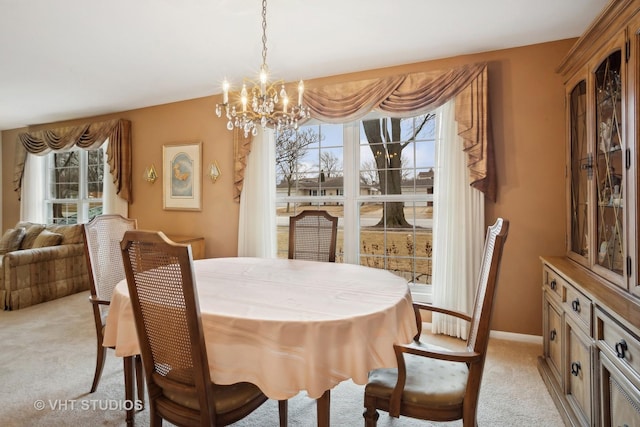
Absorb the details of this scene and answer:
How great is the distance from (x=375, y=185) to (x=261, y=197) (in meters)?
1.26

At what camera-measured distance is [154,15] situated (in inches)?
92.8

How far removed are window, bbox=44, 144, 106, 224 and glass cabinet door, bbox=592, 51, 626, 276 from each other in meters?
5.75

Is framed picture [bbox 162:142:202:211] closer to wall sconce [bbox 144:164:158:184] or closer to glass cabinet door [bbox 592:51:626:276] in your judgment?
wall sconce [bbox 144:164:158:184]

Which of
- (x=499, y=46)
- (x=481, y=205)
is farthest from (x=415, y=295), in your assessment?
(x=499, y=46)

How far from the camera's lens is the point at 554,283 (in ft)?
7.22

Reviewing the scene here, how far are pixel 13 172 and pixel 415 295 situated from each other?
6.83 metres

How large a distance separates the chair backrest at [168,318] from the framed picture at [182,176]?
3.10 meters

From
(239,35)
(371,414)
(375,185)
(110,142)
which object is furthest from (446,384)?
(110,142)

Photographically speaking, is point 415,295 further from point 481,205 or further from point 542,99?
point 542,99

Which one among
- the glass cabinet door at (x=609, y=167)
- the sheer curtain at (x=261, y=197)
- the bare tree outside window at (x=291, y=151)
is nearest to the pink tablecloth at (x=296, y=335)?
the glass cabinet door at (x=609, y=167)

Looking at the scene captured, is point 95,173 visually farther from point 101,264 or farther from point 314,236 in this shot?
point 314,236

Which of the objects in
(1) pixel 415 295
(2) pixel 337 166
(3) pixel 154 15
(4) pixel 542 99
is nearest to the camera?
(3) pixel 154 15

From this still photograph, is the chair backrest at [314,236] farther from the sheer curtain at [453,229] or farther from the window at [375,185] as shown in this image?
the sheer curtain at [453,229]

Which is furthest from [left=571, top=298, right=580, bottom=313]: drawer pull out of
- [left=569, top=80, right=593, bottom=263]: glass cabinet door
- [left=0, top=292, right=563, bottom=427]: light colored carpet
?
[left=0, top=292, right=563, bottom=427]: light colored carpet
